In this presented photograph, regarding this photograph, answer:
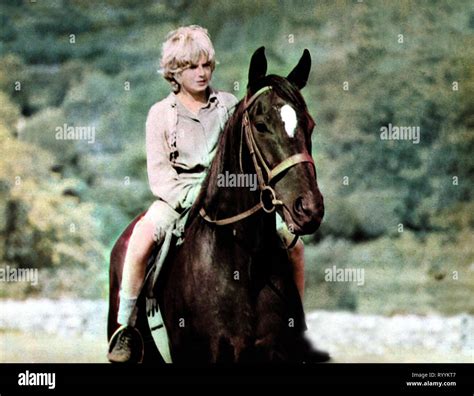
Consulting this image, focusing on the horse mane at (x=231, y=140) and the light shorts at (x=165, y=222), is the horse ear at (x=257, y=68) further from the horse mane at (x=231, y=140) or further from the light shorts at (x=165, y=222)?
the light shorts at (x=165, y=222)

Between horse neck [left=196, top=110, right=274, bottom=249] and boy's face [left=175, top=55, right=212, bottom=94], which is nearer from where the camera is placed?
horse neck [left=196, top=110, right=274, bottom=249]

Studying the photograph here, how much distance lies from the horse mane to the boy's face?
15.9 inches

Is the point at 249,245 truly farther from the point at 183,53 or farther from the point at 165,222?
the point at 183,53

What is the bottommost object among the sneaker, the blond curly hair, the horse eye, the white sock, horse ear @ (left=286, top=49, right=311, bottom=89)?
the sneaker

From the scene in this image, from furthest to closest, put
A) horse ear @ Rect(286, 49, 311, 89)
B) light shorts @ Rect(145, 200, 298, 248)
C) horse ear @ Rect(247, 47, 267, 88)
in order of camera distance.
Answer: light shorts @ Rect(145, 200, 298, 248)
horse ear @ Rect(286, 49, 311, 89)
horse ear @ Rect(247, 47, 267, 88)

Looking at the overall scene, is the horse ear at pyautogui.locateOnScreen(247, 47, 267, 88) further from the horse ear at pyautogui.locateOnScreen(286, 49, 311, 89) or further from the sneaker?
the sneaker

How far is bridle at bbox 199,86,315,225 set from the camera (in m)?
4.20

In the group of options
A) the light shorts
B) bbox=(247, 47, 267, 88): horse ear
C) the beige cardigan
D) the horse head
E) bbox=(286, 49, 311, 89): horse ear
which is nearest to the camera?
the horse head

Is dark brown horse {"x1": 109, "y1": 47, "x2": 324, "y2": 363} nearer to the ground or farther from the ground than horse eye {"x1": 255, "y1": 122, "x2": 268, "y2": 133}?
nearer to the ground

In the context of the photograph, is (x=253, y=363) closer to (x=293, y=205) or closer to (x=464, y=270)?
(x=293, y=205)

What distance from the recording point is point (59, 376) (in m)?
5.59

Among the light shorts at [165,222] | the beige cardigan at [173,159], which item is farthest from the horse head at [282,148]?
the beige cardigan at [173,159]

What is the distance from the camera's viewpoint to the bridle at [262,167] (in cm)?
420

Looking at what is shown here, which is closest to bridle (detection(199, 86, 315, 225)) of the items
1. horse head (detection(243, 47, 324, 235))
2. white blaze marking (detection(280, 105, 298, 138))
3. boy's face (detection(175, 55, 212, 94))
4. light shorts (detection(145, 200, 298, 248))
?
horse head (detection(243, 47, 324, 235))
